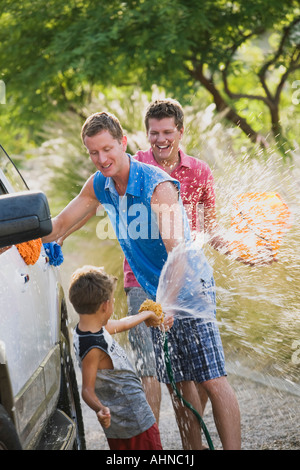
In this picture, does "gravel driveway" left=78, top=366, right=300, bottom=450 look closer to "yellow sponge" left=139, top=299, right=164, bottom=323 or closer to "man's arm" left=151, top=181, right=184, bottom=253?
"yellow sponge" left=139, top=299, right=164, bottom=323

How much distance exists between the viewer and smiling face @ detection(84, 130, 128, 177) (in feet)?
12.5

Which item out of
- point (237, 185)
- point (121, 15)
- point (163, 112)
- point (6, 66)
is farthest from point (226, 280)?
point (6, 66)

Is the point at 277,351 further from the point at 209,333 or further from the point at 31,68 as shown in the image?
the point at 31,68

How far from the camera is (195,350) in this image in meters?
3.95

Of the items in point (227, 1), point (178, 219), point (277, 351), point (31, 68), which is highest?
point (227, 1)

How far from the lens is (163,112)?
471 centimetres

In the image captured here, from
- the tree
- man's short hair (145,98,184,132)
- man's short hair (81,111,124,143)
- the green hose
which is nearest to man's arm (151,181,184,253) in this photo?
man's short hair (81,111,124,143)

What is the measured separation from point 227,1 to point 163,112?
469 centimetres

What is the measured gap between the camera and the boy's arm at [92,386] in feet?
10.8

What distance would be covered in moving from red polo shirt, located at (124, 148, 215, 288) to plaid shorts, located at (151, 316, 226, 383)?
67 centimetres

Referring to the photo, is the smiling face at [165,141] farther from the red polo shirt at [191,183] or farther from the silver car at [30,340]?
the silver car at [30,340]

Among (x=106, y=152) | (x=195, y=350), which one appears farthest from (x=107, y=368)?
(x=106, y=152)

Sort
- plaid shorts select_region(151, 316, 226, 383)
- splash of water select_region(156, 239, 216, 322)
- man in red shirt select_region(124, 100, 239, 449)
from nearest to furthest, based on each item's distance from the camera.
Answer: splash of water select_region(156, 239, 216, 322), plaid shorts select_region(151, 316, 226, 383), man in red shirt select_region(124, 100, 239, 449)

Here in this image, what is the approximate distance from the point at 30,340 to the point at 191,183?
6.41 feet
